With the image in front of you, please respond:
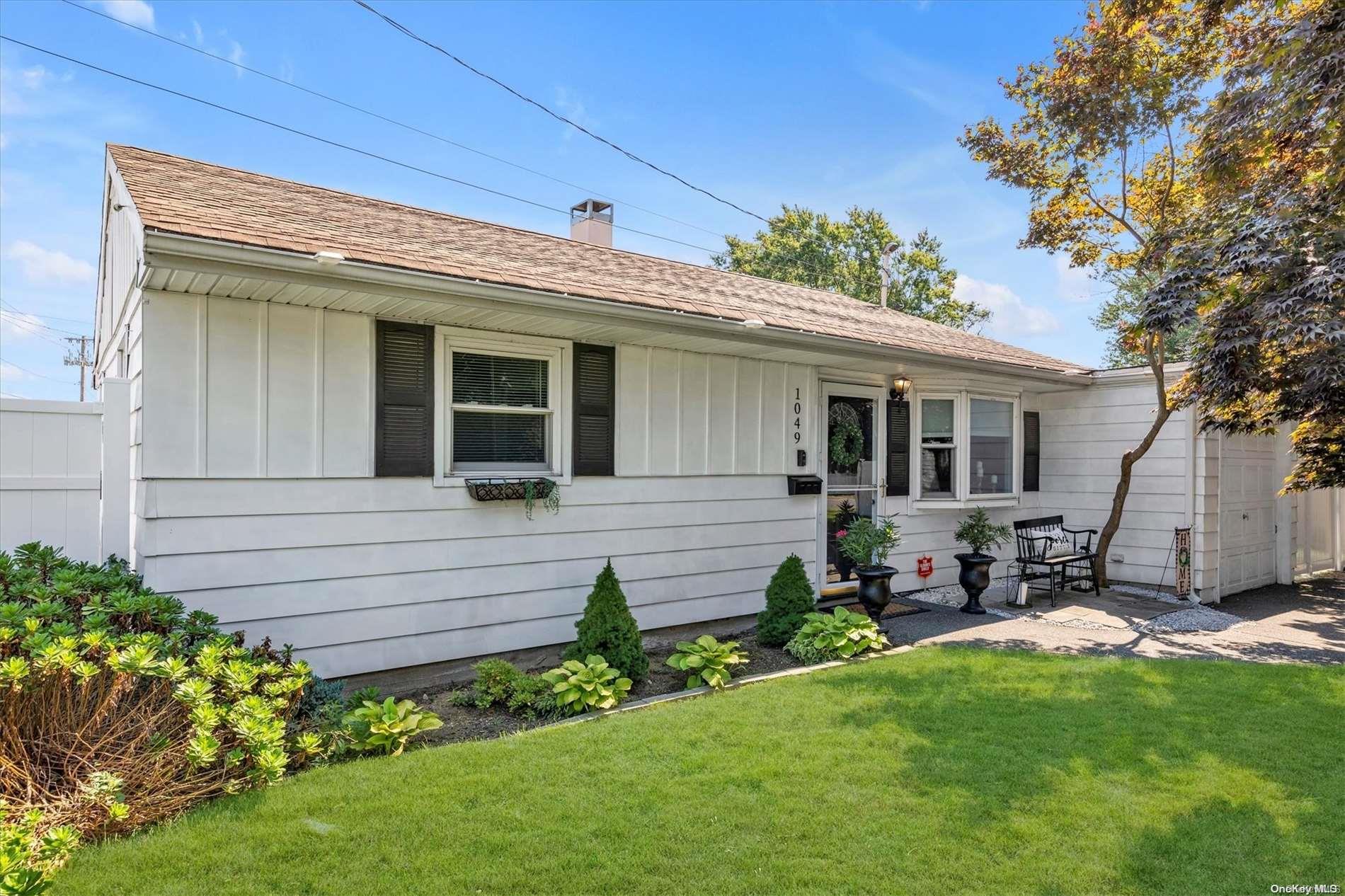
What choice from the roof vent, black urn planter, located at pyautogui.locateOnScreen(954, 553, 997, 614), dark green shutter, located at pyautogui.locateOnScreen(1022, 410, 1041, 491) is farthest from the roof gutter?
the roof vent

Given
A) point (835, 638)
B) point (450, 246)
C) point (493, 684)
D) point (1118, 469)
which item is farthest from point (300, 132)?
point (1118, 469)

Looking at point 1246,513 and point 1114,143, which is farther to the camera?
point 1246,513

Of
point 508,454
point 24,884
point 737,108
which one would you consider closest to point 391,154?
point 737,108

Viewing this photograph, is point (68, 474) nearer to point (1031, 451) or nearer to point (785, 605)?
point (785, 605)

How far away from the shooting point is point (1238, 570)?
8.82 m

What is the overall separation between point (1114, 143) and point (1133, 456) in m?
3.42

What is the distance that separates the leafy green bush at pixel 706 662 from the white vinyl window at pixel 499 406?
168 centimetres

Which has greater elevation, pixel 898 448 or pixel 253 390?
pixel 253 390

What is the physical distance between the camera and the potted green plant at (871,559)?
641cm

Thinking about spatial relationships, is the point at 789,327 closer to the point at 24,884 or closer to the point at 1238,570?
the point at 24,884

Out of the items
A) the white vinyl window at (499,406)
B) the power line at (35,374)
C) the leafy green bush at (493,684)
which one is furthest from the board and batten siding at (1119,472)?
the power line at (35,374)

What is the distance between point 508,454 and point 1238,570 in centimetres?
917

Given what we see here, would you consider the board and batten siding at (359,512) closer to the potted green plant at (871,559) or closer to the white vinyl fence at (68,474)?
the white vinyl fence at (68,474)

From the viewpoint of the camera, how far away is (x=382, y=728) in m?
3.63
